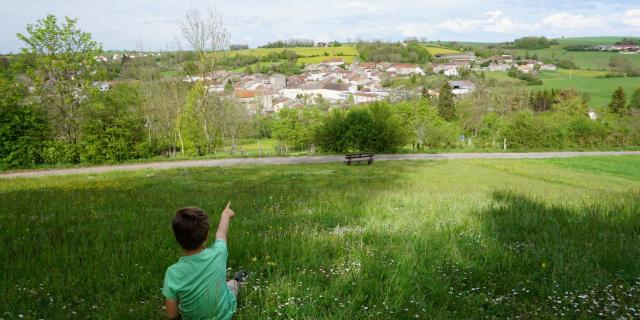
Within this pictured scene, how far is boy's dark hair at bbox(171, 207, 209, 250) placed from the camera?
2793 millimetres

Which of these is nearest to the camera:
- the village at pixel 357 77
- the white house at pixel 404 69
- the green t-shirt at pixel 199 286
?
the green t-shirt at pixel 199 286

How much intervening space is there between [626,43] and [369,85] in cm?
11284

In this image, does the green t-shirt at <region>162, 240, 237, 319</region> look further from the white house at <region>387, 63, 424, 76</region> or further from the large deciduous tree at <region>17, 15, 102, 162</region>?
the white house at <region>387, 63, 424, 76</region>

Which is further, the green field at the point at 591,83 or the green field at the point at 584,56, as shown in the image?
the green field at the point at 584,56

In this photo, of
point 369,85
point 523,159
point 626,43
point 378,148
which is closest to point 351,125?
point 378,148

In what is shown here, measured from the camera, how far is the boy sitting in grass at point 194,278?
2760 millimetres

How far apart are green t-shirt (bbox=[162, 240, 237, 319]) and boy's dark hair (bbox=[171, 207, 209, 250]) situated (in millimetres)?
125

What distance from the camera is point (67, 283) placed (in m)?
3.64

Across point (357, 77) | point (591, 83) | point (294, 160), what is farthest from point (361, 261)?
point (357, 77)

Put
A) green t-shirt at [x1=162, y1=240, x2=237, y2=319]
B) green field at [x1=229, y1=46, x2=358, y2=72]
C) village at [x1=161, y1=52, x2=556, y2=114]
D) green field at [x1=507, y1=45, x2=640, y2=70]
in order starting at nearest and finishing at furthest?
1. green t-shirt at [x1=162, y1=240, x2=237, y2=319]
2. village at [x1=161, y1=52, x2=556, y2=114]
3. green field at [x1=507, y1=45, x2=640, y2=70]
4. green field at [x1=229, y1=46, x2=358, y2=72]

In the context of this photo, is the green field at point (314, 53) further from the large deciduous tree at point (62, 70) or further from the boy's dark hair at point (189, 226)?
the boy's dark hair at point (189, 226)

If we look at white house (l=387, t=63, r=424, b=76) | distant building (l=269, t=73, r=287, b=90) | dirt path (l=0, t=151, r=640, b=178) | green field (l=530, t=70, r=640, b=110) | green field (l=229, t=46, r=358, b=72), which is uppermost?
green field (l=229, t=46, r=358, b=72)

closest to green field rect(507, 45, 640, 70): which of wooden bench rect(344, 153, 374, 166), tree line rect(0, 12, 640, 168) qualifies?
tree line rect(0, 12, 640, 168)

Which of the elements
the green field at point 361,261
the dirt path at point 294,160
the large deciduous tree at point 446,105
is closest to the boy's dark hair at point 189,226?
the green field at point 361,261
